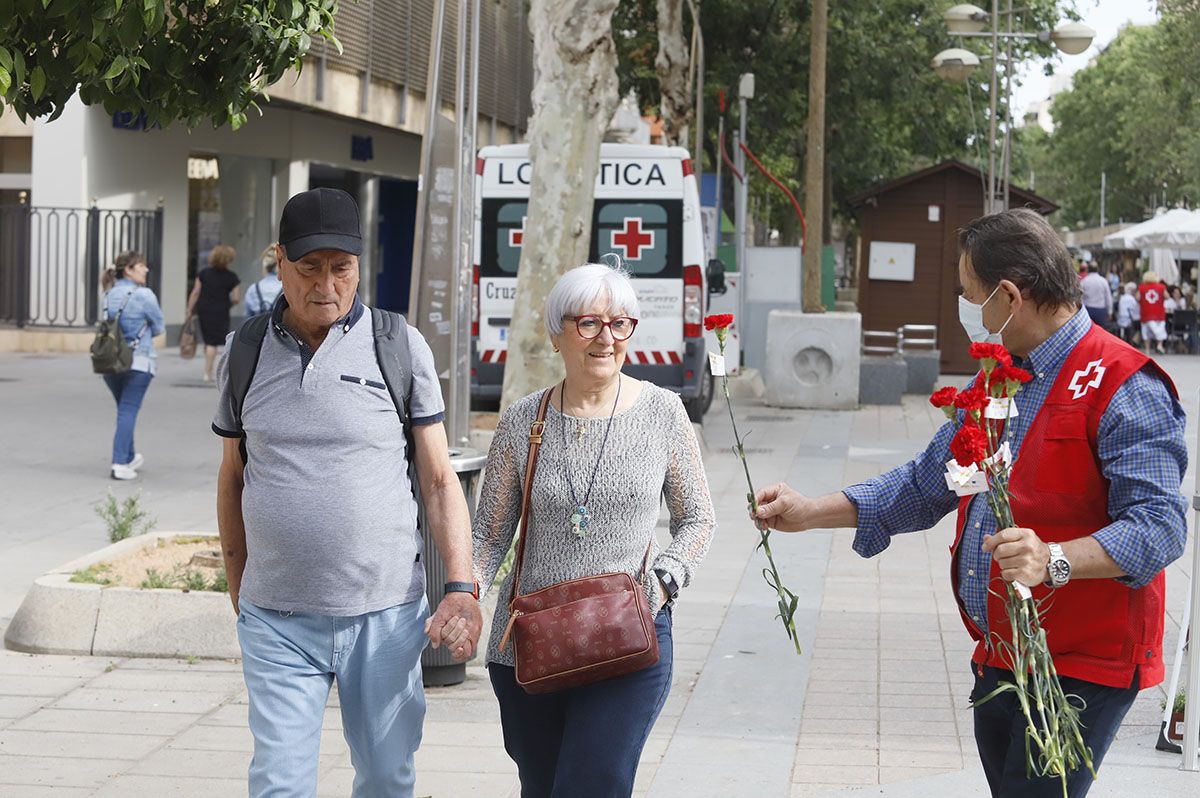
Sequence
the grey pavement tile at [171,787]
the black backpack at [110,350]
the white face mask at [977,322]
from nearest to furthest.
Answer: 1. the white face mask at [977,322]
2. the grey pavement tile at [171,787]
3. the black backpack at [110,350]

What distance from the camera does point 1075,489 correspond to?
3162mm

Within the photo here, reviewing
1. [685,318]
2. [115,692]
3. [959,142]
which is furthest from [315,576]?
[959,142]

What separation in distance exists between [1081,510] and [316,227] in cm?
173

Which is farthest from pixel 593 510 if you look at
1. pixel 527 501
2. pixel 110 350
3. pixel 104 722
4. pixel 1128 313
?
pixel 1128 313

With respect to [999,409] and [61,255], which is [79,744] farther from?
[61,255]

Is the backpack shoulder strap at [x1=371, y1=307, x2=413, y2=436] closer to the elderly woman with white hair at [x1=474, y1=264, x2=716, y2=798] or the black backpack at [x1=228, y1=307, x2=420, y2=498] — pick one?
the black backpack at [x1=228, y1=307, x2=420, y2=498]

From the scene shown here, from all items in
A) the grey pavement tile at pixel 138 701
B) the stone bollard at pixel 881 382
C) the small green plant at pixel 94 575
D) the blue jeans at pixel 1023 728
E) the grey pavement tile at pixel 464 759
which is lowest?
the grey pavement tile at pixel 138 701

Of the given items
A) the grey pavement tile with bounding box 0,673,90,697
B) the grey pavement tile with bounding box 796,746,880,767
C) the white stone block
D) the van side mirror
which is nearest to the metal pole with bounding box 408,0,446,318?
the grey pavement tile with bounding box 0,673,90,697

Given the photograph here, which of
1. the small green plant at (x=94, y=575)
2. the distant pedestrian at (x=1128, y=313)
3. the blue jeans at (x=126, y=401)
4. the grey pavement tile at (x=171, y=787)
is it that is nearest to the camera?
the grey pavement tile at (x=171, y=787)

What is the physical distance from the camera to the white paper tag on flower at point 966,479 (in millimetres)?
2934

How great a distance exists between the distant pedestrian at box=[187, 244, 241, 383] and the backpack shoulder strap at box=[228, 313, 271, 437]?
16.8 meters

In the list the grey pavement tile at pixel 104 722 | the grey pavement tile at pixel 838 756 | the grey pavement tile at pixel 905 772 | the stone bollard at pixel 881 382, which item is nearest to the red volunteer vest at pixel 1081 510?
the grey pavement tile at pixel 905 772

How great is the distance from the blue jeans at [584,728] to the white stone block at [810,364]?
16.4 meters

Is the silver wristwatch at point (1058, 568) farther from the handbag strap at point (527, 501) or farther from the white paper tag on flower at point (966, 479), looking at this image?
the handbag strap at point (527, 501)
